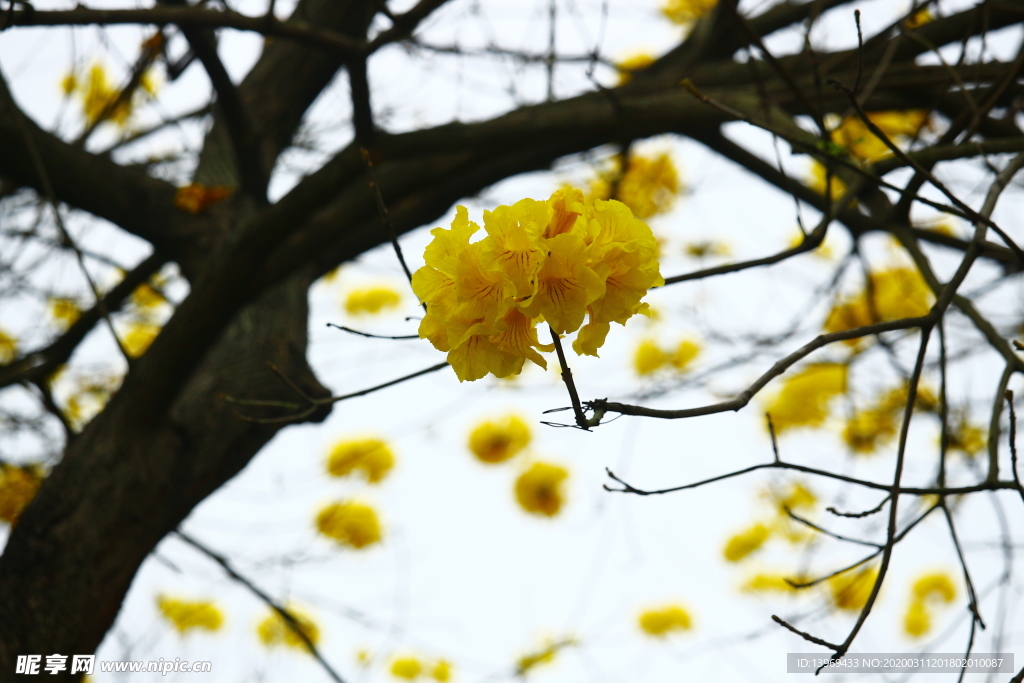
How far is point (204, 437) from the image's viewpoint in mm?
2402

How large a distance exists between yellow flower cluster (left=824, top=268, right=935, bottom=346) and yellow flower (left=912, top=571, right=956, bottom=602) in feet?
8.95

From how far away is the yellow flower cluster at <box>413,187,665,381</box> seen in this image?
3.38ft

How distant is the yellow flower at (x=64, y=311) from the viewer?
12.6 ft

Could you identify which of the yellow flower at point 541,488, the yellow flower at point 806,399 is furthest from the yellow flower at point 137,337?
the yellow flower at point 806,399

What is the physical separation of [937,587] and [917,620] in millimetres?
356

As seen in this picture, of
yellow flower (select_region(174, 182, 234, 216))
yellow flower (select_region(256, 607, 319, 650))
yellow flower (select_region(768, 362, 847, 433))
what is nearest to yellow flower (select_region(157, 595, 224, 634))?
yellow flower (select_region(256, 607, 319, 650))

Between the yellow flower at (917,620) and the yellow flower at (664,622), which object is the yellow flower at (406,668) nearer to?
the yellow flower at (664,622)

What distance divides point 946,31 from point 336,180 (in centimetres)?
238

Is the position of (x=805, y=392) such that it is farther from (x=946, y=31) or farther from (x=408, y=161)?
(x=408, y=161)

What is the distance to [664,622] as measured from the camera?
584 cm

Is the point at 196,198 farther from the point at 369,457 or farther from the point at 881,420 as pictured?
the point at 881,420

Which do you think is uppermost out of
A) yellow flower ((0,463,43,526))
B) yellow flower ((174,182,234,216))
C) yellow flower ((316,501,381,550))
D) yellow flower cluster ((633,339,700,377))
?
yellow flower cluster ((633,339,700,377))

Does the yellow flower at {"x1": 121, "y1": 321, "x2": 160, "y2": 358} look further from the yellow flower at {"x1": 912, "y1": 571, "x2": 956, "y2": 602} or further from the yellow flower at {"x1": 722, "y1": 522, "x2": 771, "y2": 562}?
the yellow flower at {"x1": 912, "y1": 571, "x2": 956, "y2": 602}

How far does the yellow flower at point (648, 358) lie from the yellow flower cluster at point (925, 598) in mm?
2931
